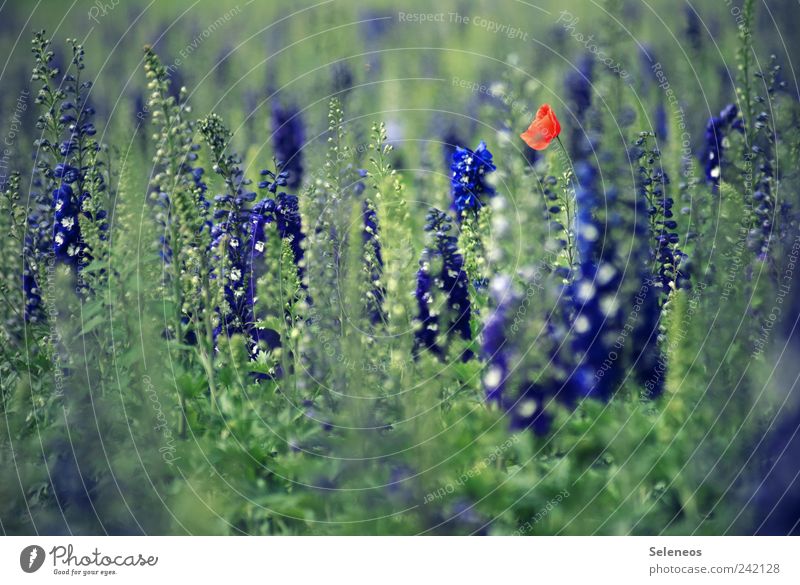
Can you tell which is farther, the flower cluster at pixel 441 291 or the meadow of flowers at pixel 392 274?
the flower cluster at pixel 441 291

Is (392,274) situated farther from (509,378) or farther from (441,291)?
(509,378)

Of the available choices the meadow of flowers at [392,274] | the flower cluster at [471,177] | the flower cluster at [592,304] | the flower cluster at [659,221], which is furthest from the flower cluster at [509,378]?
the flower cluster at [659,221]

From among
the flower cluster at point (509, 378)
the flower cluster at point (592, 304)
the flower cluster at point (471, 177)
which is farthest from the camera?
the flower cluster at point (471, 177)

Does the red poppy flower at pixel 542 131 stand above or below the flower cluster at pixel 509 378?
above

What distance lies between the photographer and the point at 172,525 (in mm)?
6652

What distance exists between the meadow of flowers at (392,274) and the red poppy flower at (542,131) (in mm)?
31

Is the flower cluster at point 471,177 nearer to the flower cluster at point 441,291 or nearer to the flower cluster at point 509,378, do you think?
the flower cluster at point 441,291

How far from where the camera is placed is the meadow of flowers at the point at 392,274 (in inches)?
254

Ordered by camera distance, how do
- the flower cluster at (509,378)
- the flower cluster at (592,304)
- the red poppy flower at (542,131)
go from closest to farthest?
the flower cluster at (509,378), the flower cluster at (592,304), the red poppy flower at (542,131)

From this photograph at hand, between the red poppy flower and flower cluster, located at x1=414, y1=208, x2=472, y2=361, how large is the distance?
2.13 ft
